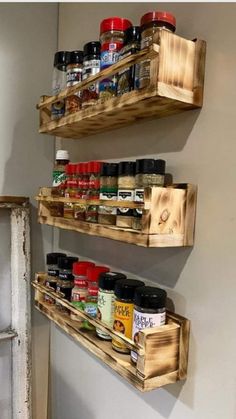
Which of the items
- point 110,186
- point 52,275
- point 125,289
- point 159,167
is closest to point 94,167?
point 110,186

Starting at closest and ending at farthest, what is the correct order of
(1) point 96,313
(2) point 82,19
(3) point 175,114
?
(3) point 175,114, (1) point 96,313, (2) point 82,19

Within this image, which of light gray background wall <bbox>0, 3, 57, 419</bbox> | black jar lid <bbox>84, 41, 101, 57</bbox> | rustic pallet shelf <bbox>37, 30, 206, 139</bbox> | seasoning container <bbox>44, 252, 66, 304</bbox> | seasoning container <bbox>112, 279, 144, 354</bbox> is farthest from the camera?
light gray background wall <bbox>0, 3, 57, 419</bbox>

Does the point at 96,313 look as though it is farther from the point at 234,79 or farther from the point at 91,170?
the point at 234,79

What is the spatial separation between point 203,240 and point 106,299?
0.89ft

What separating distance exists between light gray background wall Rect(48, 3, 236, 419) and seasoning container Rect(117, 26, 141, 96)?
107mm

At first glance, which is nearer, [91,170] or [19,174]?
[91,170]

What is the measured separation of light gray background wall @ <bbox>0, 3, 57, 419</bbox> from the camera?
45.3 inches

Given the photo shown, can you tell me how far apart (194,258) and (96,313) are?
300 mm

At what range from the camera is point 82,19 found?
1114 millimetres

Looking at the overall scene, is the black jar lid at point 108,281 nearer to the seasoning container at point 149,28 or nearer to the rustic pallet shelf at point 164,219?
the rustic pallet shelf at point 164,219

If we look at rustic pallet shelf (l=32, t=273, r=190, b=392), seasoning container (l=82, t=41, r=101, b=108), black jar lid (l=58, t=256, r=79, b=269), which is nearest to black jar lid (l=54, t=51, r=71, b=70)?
seasoning container (l=82, t=41, r=101, b=108)

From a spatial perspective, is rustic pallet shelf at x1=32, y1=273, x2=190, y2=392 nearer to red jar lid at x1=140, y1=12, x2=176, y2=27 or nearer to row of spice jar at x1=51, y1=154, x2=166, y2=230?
row of spice jar at x1=51, y1=154, x2=166, y2=230

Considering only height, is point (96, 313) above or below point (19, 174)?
below

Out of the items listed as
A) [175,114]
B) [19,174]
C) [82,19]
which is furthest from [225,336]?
[82,19]
